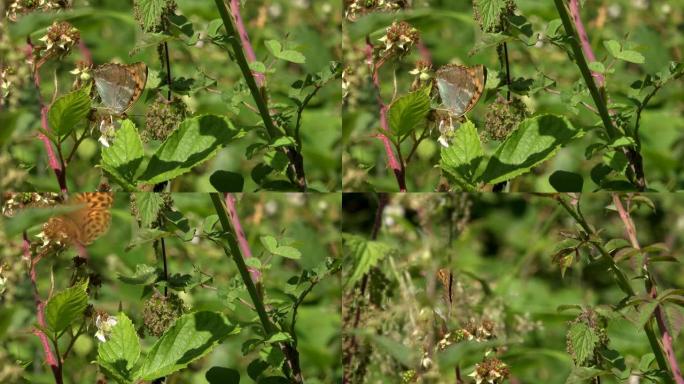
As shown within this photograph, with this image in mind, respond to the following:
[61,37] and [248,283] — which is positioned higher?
[61,37]

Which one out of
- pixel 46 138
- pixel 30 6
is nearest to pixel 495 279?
pixel 46 138

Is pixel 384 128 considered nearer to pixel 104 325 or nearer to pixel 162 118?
pixel 162 118

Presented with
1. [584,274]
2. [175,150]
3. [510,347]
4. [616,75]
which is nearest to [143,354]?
[175,150]

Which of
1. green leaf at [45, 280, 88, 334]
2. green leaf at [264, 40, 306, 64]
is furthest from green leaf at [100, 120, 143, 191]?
green leaf at [264, 40, 306, 64]

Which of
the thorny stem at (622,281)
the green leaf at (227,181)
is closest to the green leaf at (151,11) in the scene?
the green leaf at (227,181)

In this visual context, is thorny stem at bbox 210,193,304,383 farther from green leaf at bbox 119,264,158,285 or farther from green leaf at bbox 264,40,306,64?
green leaf at bbox 264,40,306,64

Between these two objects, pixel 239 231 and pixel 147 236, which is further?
pixel 239 231
